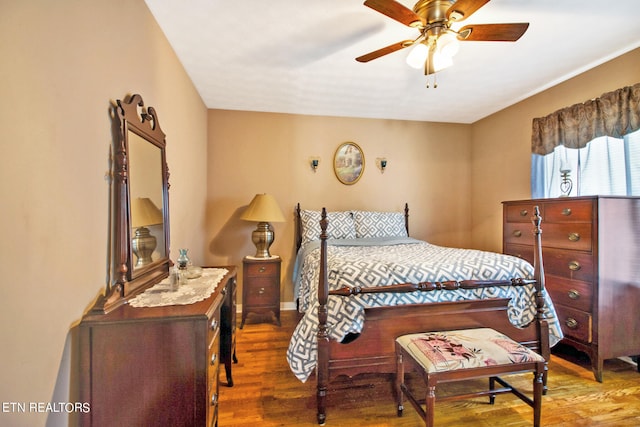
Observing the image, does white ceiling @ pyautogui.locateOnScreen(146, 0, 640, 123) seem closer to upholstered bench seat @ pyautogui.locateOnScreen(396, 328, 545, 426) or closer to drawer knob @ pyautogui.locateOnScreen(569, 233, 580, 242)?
drawer knob @ pyautogui.locateOnScreen(569, 233, 580, 242)

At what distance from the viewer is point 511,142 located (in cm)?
332

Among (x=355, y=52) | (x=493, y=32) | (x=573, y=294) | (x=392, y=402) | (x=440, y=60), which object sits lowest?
(x=392, y=402)

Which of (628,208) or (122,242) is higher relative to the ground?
(628,208)

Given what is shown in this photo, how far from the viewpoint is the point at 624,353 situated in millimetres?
2000

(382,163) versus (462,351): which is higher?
(382,163)

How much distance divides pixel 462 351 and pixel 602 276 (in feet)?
4.67

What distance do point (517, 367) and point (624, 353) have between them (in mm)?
1368

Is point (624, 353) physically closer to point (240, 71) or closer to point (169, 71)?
point (240, 71)

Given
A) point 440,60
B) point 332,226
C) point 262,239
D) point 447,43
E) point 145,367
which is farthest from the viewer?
point 332,226

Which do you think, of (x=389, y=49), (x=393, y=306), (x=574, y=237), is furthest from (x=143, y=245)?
(x=574, y=237)

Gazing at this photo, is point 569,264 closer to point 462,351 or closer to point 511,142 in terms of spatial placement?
point 462,351

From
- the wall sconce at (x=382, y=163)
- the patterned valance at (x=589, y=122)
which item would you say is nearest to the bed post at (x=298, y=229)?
the wall sconce at (x=382, y=163)

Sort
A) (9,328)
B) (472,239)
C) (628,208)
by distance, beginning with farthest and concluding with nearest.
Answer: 1. (472,239)
2. (628,208)
3. (9,328)

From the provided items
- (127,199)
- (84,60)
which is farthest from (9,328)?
(84,60)
